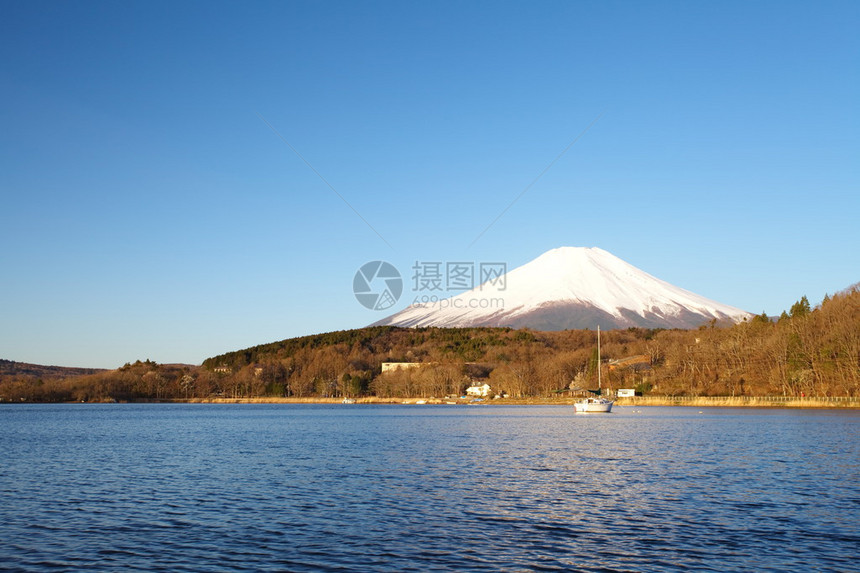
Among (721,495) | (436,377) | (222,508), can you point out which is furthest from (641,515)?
(436,377)

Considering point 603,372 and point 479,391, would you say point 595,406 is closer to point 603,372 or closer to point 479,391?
point 603,372

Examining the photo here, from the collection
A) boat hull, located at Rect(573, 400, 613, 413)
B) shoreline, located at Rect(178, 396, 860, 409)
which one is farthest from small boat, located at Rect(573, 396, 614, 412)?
shoreline, located at Rect(178, 396, 860, 409)

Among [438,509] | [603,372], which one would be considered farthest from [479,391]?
[438,509]

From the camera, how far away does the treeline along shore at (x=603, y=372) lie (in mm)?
82625

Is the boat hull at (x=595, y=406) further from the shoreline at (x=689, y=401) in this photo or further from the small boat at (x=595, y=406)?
the shoreline at (x=689, y=401)

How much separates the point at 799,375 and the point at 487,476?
72.3 m

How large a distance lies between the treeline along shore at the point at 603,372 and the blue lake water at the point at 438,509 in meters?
49.8

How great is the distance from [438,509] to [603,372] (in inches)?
4519

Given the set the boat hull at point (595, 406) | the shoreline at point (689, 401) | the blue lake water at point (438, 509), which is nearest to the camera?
the blue lake water at point (438, 509)

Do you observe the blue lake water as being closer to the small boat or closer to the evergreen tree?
the small boat

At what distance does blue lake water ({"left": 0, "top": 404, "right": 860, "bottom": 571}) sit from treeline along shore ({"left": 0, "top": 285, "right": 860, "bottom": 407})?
4976 centimetres

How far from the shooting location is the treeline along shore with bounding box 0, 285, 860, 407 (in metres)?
A: 82.6

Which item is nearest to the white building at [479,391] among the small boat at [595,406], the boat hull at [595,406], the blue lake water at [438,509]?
the small boat at [595,406]

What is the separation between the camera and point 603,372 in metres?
130
